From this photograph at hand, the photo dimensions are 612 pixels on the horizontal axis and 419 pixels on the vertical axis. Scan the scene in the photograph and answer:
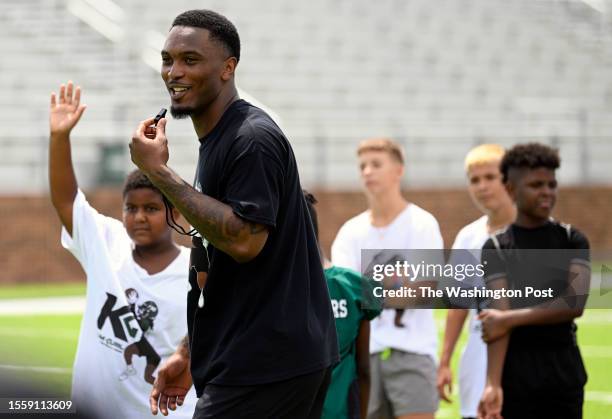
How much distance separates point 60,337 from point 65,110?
25.6ft

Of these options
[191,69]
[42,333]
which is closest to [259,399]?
[191,69]

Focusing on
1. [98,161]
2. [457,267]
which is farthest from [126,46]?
[457,267]

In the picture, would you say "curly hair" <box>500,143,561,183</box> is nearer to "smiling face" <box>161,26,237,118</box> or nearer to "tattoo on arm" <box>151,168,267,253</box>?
"smiling face" <box>161,26,237,118</box>

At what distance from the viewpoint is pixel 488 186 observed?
6.39 m

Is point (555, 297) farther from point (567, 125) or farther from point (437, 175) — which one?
point (567, 125)

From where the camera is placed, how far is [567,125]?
78.7 feet

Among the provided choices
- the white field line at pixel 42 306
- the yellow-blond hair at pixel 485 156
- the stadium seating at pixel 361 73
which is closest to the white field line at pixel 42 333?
the white field line at pixel 42 306

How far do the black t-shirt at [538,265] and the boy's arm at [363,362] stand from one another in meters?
0.62

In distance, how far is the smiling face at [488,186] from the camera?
20.7 ft

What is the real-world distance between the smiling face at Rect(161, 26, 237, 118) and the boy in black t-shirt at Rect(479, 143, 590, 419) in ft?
6.48

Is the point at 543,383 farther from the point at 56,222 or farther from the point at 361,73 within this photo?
the point at 361,73

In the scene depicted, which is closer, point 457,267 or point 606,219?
point 457,267

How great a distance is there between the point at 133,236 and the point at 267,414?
1780mm

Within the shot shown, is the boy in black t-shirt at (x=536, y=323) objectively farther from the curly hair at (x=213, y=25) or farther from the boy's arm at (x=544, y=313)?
the curly hair at (x=213, y=25)
